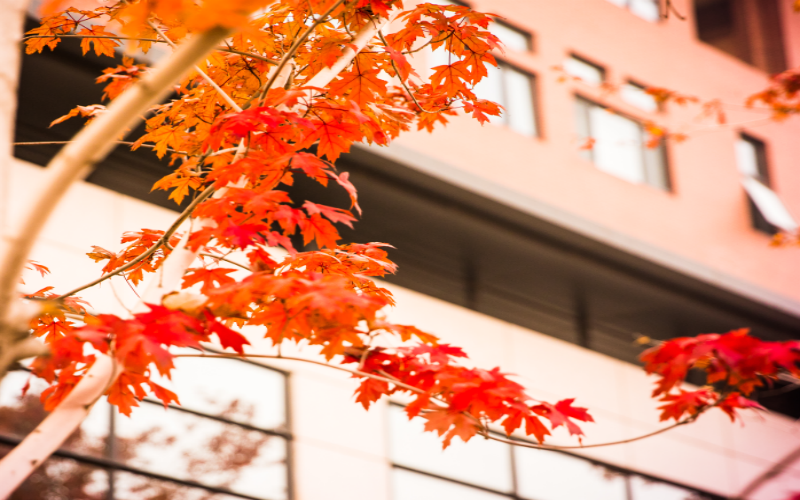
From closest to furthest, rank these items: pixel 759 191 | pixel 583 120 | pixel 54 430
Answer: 1. pixel 54 430
2. pixel 583 120
3. pixel 759 191

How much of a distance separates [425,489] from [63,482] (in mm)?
4603

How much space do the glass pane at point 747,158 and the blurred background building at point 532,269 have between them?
0.05 metres

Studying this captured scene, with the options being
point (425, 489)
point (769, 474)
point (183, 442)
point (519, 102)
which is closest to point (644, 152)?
point (519, 102)

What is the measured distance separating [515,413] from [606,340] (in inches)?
432

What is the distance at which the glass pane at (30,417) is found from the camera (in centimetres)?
785

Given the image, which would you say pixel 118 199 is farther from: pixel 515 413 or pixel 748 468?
pixel 748 468

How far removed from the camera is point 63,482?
26.1ft

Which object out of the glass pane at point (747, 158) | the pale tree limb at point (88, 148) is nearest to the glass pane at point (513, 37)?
the glass pane at point (747, 158)

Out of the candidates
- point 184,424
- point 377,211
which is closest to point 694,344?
point 184,424

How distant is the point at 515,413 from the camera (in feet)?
11.4

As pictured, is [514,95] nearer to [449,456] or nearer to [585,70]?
[585,70]

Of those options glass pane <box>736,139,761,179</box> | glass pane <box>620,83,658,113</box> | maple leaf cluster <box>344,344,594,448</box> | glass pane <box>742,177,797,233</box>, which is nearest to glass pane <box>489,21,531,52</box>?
glass pane <box>620,83,658,113</box>

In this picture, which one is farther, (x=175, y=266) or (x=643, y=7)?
(x=643, y=7)

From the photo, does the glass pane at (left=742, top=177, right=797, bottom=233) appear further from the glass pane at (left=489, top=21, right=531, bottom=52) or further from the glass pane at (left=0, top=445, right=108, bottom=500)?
the glass pane at (left=0, top=445, right=108, bottom=500)
